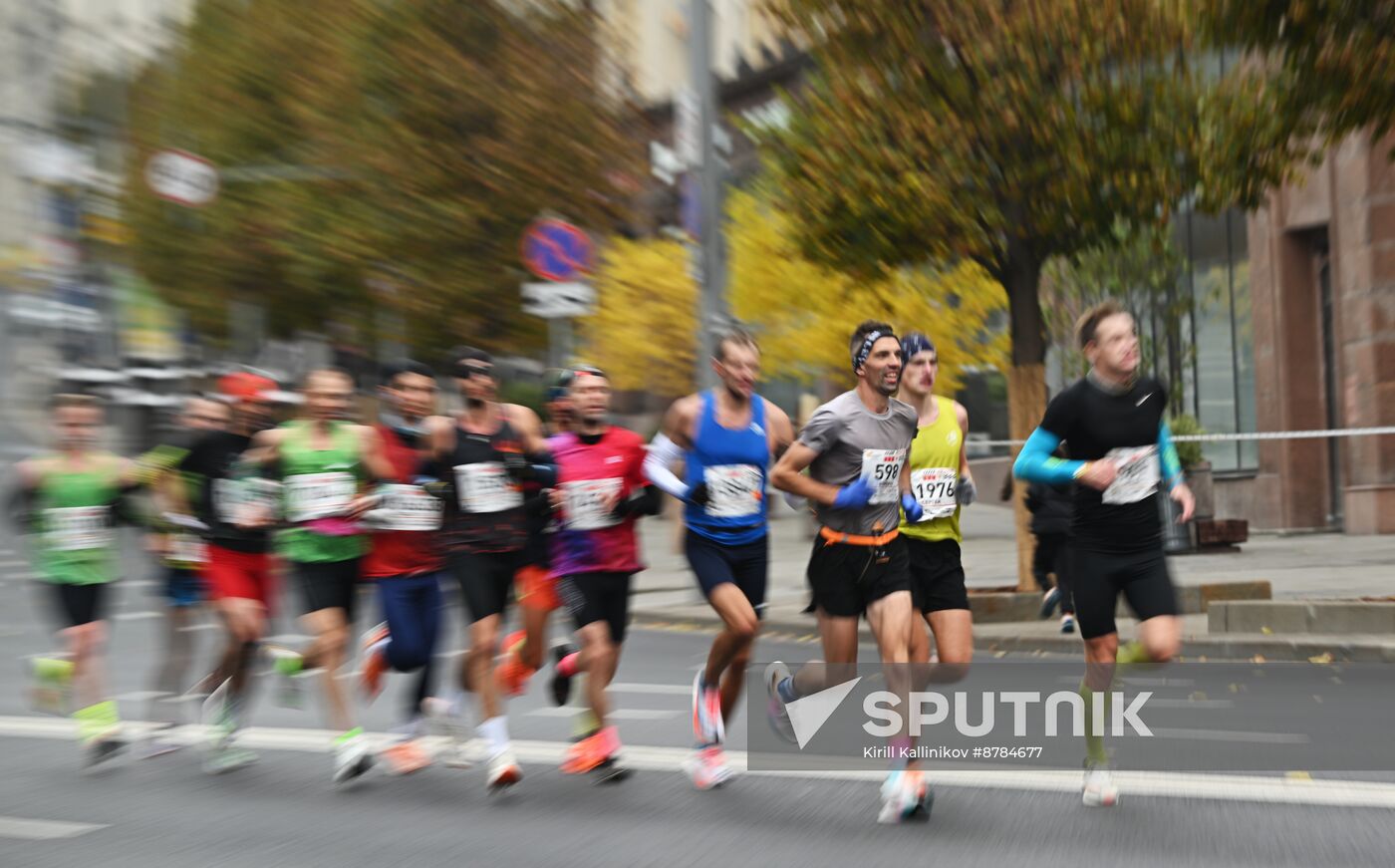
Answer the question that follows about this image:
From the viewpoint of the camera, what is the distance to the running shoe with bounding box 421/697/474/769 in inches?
291

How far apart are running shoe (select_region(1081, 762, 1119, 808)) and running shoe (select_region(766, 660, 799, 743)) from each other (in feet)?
4.66

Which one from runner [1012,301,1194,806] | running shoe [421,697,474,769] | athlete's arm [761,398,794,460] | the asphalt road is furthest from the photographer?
running shoe [421,697,474,769]

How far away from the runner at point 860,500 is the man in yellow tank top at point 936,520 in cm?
18

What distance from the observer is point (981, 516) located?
106ft

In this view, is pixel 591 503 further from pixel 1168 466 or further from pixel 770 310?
pixel 770 310

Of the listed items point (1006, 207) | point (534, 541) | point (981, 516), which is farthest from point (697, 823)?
point (981, 516)

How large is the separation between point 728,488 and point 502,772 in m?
1.47

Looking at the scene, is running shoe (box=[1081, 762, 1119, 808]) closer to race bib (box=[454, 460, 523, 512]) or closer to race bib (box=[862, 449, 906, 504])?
race bib (box=[862, 449, 906, 504])

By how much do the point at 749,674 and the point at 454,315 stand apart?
1308cm

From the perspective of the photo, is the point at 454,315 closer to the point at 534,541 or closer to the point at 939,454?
the point at 534,541

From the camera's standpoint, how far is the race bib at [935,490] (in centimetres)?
668

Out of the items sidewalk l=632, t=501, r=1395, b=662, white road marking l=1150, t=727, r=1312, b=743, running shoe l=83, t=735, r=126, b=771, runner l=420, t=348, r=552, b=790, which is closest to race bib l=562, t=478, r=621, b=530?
runner l=420, t=348, r=552, b=790

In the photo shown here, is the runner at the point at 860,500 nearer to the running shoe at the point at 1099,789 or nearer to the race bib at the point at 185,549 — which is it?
the running shoe at the point at 1099,789

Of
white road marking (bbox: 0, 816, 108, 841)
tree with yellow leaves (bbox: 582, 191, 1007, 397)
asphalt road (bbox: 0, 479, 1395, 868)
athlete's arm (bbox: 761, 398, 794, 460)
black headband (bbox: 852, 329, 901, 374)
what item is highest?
tree with yellow leaves (bbox: 582, 191, 1007, 397)
